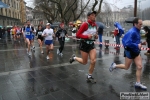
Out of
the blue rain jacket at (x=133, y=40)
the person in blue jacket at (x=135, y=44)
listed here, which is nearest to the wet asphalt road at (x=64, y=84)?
the person in blue jacket at (x=135, y=44)

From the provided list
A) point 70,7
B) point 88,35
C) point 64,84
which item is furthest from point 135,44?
point 70,7

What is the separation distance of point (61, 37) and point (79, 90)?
535 centimetres

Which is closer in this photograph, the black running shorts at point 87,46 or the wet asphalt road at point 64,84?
the wet asphalt road at point 64,84

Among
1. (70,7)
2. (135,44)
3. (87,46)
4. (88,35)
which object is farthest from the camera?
(70,7)

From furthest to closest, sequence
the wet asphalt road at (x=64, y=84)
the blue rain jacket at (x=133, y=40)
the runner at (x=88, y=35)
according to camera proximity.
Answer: the runner at (x=88, y=35) → the blue rain jacket at (x=133, y=40) → the wet asphalt road at (x=64, y=84)

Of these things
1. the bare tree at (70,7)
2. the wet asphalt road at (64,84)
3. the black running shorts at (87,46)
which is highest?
the bare tree at (70,7)

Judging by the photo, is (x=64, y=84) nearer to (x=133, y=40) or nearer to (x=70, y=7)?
(x=133, y=40)

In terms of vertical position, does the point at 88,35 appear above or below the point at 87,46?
above

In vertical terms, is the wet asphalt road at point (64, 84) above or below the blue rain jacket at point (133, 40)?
below

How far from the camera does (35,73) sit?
576 centimetres

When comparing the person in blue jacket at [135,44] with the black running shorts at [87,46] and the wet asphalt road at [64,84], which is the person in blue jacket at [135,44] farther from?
the black running shorts at [87,46]

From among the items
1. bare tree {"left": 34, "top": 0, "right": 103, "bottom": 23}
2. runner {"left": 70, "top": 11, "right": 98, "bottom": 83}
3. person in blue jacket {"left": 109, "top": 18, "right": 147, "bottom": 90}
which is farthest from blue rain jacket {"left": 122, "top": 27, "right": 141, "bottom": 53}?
bare tree {"left": 34, "top": 0, "right": 103, "bottom": 23}

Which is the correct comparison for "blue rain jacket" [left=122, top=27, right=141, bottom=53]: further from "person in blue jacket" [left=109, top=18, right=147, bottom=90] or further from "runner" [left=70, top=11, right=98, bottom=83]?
"runner" [left=70, top=11, right=98, bottom=83]

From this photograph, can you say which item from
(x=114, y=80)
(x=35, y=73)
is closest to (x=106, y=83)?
(x=114, y=80)
